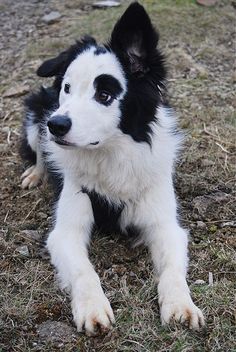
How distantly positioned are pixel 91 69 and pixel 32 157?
5.40 feet

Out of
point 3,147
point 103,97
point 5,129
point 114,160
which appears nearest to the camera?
point 103,97

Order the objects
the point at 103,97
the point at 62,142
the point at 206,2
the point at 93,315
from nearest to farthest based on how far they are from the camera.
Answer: the point at 93,315 < the point at 62,142 < the point at 103,97 < the point at 206,2

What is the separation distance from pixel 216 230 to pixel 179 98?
89.3 inches

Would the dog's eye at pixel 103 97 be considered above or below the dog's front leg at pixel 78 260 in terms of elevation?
above

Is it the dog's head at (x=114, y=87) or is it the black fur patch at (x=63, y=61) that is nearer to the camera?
the dog's head at (x=114, y=87)

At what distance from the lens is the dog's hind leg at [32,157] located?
14.5 ft

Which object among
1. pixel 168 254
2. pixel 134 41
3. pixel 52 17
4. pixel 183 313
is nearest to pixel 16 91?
pixel 52 17

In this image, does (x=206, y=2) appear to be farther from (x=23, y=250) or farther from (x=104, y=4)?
(x=23, y=250)

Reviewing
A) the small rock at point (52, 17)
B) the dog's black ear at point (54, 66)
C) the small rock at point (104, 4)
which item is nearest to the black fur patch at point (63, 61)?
the dog's black ear at point (54, 66)

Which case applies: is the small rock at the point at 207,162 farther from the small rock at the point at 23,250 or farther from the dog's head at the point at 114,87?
the small rock at the point at 23,250

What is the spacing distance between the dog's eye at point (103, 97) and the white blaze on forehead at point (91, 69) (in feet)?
0.25

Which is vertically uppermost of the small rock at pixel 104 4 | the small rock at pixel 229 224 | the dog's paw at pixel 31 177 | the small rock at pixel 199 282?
the small rock at pixel 199 282

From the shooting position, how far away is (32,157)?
4.64 m

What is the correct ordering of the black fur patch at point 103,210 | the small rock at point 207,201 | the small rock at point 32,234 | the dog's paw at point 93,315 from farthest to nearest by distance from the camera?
the small rock at point 207,201 → the small rock at point 32,234 → the black fur patch at point 103,210 → the dog's paw at point 93,315
